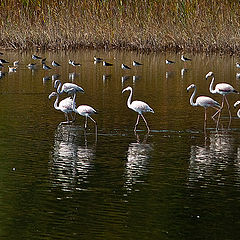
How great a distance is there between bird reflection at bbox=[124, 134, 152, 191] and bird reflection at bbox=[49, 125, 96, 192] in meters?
0.49

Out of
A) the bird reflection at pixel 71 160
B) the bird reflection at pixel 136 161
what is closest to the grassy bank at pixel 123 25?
the bird reflection at pixel 71 160

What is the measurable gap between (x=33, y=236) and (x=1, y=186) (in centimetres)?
190

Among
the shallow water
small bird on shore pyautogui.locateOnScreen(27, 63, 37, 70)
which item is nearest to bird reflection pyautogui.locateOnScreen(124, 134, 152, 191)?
the shallow water

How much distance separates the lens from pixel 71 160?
413 inches

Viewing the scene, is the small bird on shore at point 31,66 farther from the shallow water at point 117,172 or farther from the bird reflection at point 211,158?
the bird reflection at point 211,158

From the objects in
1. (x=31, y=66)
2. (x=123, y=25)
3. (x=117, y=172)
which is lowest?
(x=117, y=172)

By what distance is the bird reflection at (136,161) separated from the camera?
9.44 meters

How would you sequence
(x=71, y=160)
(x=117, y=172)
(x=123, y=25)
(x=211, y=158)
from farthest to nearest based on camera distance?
(x=123, y=25), (x=211, y=158), (x=71, y=160), (x=117, y=172)

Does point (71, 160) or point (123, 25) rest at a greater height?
point (123, 25)

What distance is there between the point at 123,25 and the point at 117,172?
65.6ft

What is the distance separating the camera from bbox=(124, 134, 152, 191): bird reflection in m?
9.44

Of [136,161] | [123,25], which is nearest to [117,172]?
[136,161]

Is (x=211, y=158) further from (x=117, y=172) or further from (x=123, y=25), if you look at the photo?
(x=123, y=25)

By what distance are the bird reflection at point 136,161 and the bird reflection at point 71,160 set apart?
49 centimetres
